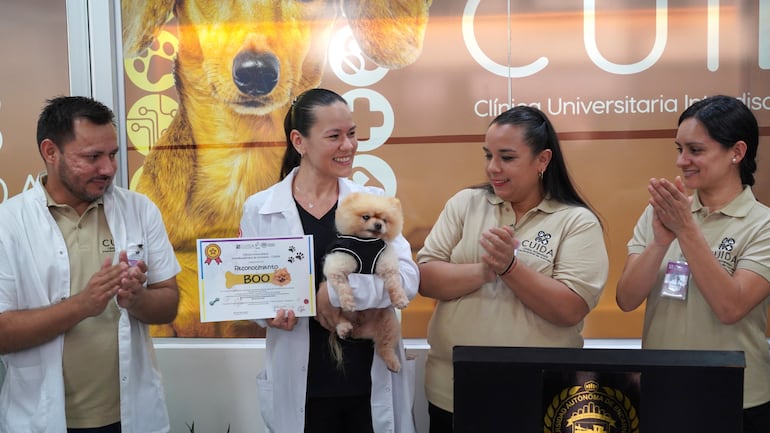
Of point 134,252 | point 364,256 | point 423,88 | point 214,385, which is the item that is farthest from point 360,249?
point 214,385

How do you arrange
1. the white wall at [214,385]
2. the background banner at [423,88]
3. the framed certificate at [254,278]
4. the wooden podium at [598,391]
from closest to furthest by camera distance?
1. the wooden podium at [598,391]
2. the framed certificate at [254,278]
3. the background banner at [423,88]
4. the white wall at [214,385]

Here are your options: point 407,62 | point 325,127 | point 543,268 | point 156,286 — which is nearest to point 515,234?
point 543,268

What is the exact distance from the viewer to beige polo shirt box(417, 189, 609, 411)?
1.98 m

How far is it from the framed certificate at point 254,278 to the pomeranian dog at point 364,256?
0.35 feet

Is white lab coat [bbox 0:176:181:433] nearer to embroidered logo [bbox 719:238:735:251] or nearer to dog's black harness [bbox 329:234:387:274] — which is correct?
dog's black harness [bbox 329:234:387:274]

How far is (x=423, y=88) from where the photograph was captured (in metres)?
3.59

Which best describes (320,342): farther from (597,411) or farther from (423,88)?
(423,88)

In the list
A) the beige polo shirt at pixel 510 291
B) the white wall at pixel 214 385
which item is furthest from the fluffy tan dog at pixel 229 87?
the beige polo shirt at pixel 510 291

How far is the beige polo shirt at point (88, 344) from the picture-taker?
2.12 m

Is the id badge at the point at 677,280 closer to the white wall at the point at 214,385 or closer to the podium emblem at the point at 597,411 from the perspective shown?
the podium emblem at the point at 597,411

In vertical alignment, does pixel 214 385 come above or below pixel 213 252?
below

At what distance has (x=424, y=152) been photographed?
360cm

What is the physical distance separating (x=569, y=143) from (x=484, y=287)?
5.80 feet

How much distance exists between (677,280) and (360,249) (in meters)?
1.08
